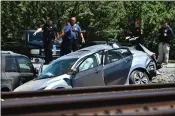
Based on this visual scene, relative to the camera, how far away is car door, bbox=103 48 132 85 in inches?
434

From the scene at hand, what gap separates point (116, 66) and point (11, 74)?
2677mm

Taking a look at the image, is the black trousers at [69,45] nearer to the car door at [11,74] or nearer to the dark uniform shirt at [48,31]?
the dark uniform shirt at [48,31]

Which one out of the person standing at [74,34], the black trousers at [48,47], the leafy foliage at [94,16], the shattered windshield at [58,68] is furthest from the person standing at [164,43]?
the leafy foliage at [94,16]

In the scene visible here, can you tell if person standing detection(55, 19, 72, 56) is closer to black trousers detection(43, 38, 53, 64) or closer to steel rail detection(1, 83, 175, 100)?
black trousers detection(43, 38, 53, 64)

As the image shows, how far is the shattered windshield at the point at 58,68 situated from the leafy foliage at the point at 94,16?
17625 mm

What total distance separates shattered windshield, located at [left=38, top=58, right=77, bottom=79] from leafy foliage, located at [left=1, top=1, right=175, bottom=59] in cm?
1762

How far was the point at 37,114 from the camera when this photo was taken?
331 cm

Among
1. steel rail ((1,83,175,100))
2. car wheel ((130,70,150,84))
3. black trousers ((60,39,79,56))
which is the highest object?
steel rail ((1,83,175,100))

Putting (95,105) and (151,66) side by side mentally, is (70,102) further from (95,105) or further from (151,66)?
(151,66)

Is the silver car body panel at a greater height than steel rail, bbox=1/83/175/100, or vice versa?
steel rail, bbox=1/83/175/100

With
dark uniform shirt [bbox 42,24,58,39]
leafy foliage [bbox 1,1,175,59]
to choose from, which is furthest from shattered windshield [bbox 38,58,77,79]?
leafy foliage [bbox 1,1,175,59]

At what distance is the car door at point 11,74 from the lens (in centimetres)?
1068

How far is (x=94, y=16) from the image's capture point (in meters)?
32.1

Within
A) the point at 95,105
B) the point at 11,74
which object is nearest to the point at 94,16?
the point at 11,74
